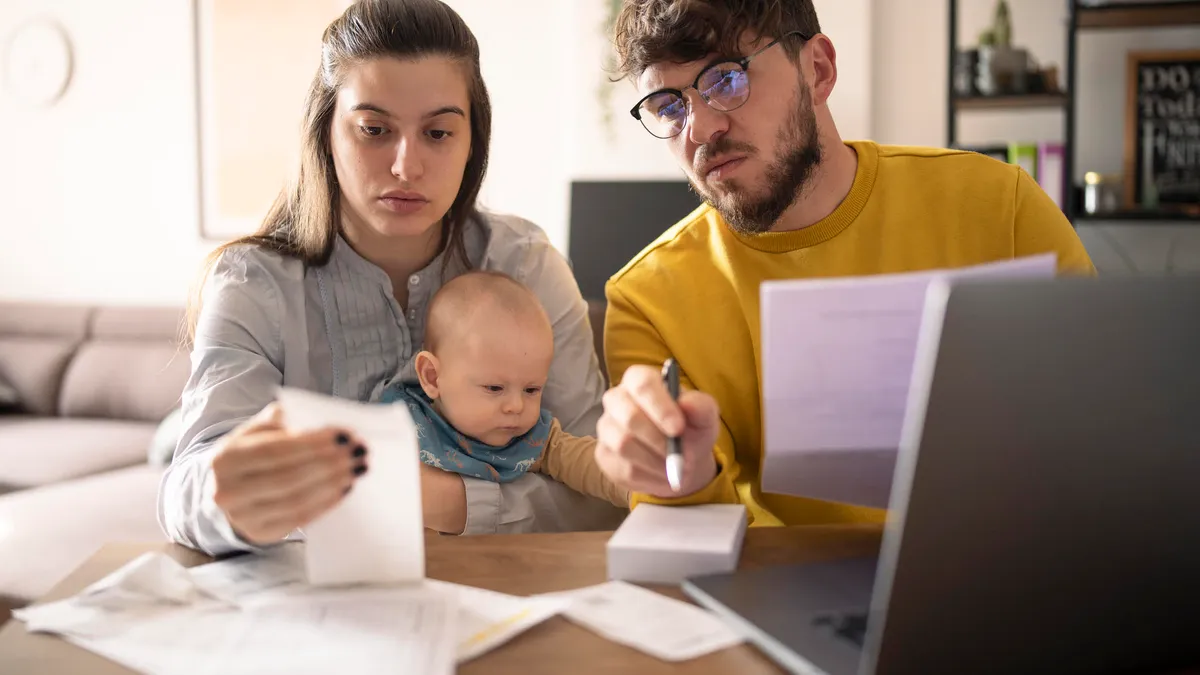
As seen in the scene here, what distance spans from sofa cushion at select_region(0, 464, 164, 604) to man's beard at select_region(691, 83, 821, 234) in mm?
1642

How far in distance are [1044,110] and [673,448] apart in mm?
2802

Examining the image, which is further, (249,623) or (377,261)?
(377,261)

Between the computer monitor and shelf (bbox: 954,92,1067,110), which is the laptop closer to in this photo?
shelf (bbox: 954,92,1067,110)

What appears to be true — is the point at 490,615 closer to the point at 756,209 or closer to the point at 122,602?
the point at 122,602

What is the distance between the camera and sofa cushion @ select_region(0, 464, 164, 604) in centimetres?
226

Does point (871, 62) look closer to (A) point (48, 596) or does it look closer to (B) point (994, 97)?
(B) point (994, 97)

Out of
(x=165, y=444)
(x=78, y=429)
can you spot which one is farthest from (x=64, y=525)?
(x=78, y=429)

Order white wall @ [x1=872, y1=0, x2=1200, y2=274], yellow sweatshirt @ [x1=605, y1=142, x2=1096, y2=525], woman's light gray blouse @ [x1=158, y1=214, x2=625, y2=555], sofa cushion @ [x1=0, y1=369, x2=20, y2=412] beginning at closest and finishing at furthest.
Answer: woman's light gray blouse @ [x1=158, y1=214, x2=625, y2=555], yellow sweatshirt @ [x1=605, y1=142, x2=1096, y2=525], white wall @ [x1=872, y1=0, x2=1200, y2=274], sofa cushion @ [x1=0, y1=369, x2=20, y2=412]

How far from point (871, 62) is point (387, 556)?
2.94 m

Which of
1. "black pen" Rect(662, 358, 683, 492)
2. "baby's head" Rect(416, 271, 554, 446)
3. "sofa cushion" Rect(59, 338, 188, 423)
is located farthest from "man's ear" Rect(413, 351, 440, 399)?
"sofa cushion" Rect(59, 338, 188, 423)

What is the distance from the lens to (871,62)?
3330 mm

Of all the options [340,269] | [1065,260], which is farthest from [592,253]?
[1065,260]

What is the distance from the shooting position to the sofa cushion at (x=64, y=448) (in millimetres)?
3186

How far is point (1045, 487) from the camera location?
0.58 m
